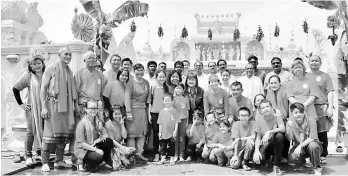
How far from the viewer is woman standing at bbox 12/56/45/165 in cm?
425

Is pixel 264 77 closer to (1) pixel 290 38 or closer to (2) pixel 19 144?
(2) pixel 19 144

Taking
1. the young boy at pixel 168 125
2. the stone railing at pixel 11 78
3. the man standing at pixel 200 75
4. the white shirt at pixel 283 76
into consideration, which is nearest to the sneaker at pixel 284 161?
the white shirt at pixel 283 76

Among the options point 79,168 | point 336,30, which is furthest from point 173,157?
point 336,30

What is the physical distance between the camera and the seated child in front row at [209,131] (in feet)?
14.4

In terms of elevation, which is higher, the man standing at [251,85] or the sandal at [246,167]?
the man standing at [251,85]

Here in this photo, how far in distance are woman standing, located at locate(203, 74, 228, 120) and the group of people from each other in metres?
0.01

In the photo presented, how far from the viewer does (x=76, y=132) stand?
3982 mm

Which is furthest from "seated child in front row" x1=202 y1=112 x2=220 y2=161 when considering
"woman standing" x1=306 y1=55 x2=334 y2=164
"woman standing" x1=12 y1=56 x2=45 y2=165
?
"woman standing" x1=12 y1=56 x2=45 y2=165

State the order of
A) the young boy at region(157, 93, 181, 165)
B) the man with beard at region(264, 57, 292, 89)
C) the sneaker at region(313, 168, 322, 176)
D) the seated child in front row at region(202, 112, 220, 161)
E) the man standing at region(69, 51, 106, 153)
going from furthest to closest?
the man with beard at region(264, 57, 292, 89)
the young boy at region(157, 93, 181, 165)
the seated child in front row at region(202, 112, 220, 161)
the man standing at region(69, 51, 106, 153)
the sneaker at region(313, 168, 322, 176)

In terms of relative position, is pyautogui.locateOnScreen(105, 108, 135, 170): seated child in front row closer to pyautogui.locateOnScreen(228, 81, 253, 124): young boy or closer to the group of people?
the group of people

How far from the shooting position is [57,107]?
4.07 metres

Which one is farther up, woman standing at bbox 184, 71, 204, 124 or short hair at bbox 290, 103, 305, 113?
woman standing at bbox 184, 71, 204, 124

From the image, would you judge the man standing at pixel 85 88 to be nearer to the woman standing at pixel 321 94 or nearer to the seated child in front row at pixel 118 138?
the seated child in front row at pixel 118 138

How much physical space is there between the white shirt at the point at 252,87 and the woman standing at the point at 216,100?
42cm
